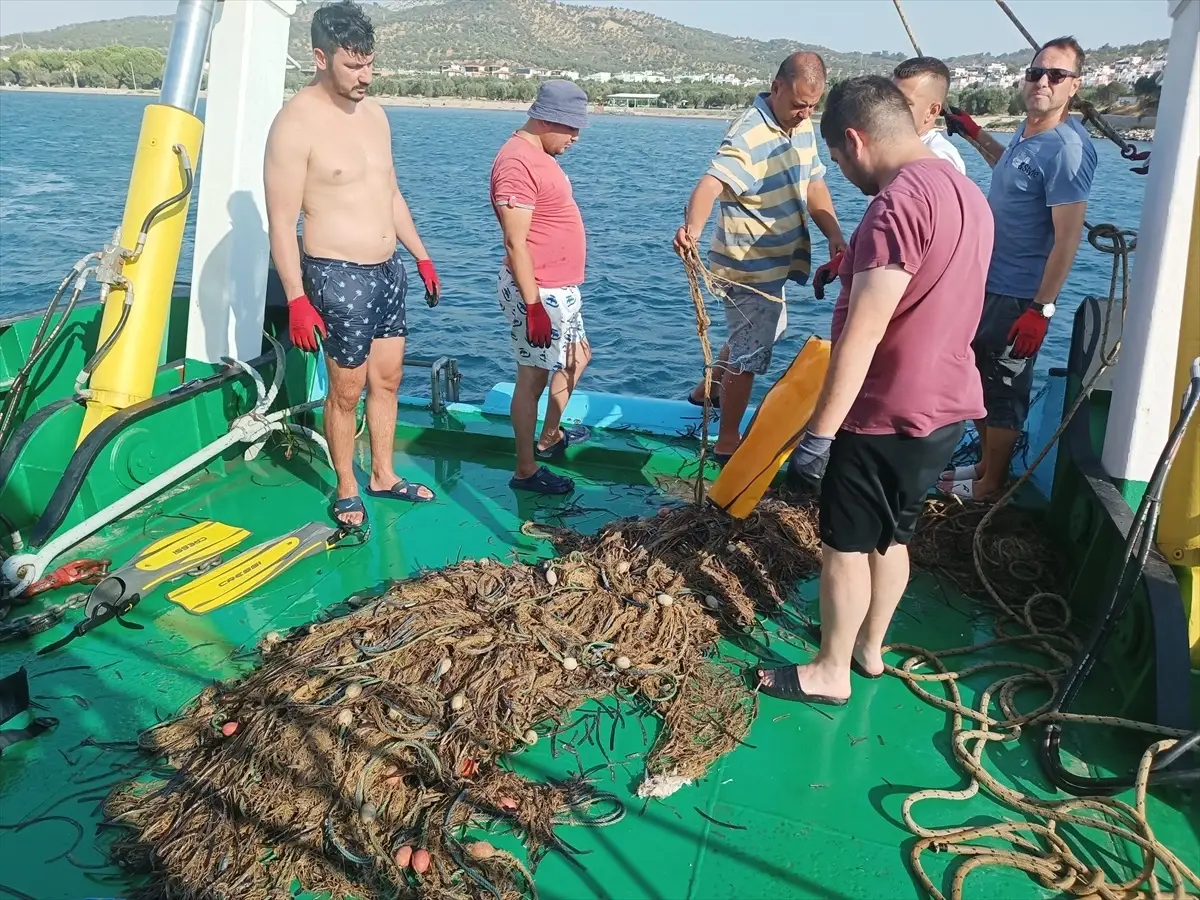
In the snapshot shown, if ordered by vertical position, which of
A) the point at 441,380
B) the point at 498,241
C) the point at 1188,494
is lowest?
the point at 498,241

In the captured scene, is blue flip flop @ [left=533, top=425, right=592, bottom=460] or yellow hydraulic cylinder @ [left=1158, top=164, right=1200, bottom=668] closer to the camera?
yellow hydraulic cylinder @ [left=1158, top=164, right=1200, bottom=668]

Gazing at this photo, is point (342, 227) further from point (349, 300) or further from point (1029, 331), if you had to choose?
point (1029, 331)

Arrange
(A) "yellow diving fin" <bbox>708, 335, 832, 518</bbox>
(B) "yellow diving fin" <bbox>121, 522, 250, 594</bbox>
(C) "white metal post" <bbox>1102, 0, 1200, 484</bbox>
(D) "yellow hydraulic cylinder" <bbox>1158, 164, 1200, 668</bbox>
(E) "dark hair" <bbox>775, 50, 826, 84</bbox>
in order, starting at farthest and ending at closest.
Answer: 1. (E) "dark hair" <bbox>775, 50, 826, 84</bbox>
2. (B) "yellow diving fin" <bbox>121, 522, 250, 594</bbox>
3. (A) "yellow diving fin" <bbox>708, 335, 832, 518</bbox>
4. (C) "white metal post" <bbox>1102, 0, 1200, 484</bbox>
5. (D) "yellow hydraulic cylinder" <bbox>1158, 164, 1200, 668</bbox>

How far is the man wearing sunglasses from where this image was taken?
3793 mm

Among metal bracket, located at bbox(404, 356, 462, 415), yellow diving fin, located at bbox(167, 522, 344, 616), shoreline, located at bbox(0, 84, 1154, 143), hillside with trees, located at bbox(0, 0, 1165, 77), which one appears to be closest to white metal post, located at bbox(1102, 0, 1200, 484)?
yellow diving fin, located at bbox(167, 522, 344, 616)

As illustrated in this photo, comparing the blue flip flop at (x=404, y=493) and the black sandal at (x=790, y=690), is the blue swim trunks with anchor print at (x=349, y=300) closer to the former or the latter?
the blue flip flop at (x=404, y=493)

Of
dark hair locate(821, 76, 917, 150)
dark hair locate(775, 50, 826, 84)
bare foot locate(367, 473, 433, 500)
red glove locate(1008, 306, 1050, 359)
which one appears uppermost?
dark hair locate(775, 50, 826, 84)

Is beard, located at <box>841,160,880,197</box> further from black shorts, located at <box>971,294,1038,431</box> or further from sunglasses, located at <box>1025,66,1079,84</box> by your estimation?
sunglasses, located at <box>1025,66,1079,84</box>

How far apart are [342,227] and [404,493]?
138cm

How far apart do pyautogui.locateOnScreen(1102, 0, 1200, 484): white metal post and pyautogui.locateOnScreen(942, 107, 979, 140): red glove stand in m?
1.76

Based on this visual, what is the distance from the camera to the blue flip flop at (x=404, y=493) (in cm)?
455

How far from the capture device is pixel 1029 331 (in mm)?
3826

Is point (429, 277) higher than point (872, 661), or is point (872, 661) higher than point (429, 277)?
point (429, 277)

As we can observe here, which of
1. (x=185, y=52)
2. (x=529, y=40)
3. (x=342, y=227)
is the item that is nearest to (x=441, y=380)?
(x=342, y=227)
